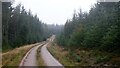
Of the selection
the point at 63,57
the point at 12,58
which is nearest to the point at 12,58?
the point at 12,58

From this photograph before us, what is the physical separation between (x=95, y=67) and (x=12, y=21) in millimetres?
63371

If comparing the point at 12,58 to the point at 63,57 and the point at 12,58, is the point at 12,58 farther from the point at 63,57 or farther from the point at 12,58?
the point at 63,57

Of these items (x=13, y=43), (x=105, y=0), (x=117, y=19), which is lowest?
(x=13, y=43)

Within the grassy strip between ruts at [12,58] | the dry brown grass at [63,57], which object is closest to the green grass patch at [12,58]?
the grassy strip between ruts at [12,58]

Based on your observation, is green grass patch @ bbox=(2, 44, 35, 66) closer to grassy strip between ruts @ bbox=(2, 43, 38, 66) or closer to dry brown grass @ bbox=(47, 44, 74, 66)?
grassy strip between ruts @ bbox=(2, 43, 38, 66)

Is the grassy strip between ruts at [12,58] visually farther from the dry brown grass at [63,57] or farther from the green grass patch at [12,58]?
the dry brown grass at [63,57]

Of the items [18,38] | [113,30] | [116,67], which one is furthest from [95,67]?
[18,38]

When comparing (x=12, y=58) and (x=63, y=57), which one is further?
(x=63, y=57)

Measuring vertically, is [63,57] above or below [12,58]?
below

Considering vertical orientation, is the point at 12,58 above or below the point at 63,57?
above

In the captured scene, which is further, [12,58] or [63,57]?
[63,57]

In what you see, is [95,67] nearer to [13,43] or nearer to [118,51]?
[118,51]

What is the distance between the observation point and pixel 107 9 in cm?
3356

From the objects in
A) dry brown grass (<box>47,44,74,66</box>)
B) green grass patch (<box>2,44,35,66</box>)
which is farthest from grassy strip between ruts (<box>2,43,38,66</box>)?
dry brown grass (<box>47,44,74,66</box>)
